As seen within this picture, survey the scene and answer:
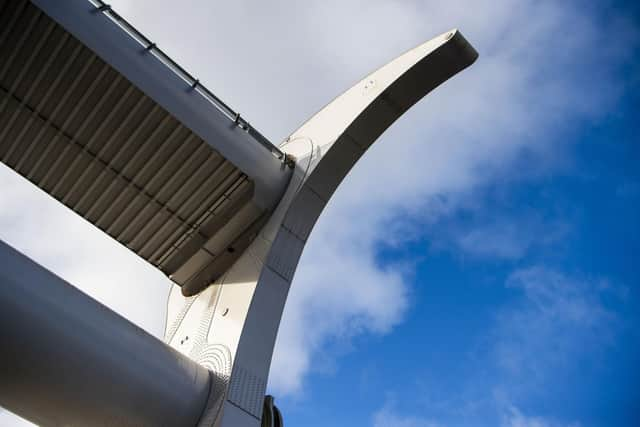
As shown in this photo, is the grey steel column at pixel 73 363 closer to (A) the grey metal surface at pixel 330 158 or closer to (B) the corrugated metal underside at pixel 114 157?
(A) the grey metal surface at pixel 330 158

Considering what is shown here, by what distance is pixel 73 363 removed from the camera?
241 inches

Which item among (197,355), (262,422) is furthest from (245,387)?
(197,355)

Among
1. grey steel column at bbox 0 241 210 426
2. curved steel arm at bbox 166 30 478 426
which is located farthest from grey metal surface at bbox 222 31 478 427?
grey steel column at bbox 0 241 210 426

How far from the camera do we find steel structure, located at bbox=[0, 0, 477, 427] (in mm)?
6207

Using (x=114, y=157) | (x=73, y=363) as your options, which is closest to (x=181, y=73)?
(x=114, y=157)

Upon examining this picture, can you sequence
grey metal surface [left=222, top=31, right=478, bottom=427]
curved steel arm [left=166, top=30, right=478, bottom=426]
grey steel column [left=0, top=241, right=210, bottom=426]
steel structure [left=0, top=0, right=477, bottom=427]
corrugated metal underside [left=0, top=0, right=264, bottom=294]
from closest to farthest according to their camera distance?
1. grey steel column [left=0, top=241, right=210, bottom=426]
2. steel structure [left=0, top=0, right=477, bottom=427]
3. corrugated metal underside [left=0, top=0, right=264, bottom=294]
4. curved steel arm [left=166, top=30, right=478, bottom=426]
5. grey metal surface [left=222, top=31, right=478, bottom=427]

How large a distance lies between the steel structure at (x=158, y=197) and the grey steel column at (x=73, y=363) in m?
0.01

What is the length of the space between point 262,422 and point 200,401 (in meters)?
0.70

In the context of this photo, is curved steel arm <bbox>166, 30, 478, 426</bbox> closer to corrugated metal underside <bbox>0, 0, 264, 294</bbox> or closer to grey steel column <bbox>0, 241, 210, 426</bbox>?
corrugated metal underside <bbox>0, 0, 264, 294</bbox>

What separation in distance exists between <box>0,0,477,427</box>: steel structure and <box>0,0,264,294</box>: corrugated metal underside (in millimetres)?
16

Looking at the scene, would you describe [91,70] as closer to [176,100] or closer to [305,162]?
[176,100]

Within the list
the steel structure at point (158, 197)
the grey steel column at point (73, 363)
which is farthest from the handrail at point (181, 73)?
the grey steel column at point (73, 363)

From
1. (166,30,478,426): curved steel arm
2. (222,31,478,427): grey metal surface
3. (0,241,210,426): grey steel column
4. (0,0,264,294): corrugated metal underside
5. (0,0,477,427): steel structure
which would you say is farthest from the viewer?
(222,31,478,427): grey metal surface

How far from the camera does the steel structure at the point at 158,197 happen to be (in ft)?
20.4
